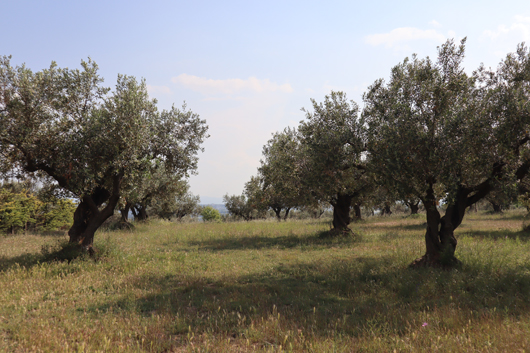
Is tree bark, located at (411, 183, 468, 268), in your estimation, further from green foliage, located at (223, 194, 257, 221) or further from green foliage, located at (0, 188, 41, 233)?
green foliage, located at (223, 194, 257, 221)

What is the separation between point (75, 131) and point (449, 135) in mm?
16611

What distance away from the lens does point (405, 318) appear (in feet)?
23.0

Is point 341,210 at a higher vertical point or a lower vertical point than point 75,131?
lower

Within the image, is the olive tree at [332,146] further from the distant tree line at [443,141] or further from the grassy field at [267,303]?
the grassy field at [267,303]

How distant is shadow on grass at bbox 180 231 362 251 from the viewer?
20.2 meters

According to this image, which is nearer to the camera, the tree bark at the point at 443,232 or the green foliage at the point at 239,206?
the tree bark at the point at 443,232

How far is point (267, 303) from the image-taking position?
28.6 feet

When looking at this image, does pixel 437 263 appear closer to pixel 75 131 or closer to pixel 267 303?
pixel 267 303

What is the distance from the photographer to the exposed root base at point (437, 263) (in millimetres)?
12305

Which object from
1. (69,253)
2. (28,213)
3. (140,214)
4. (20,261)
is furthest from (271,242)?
(140,214)

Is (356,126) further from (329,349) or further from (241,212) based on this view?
(241,212)

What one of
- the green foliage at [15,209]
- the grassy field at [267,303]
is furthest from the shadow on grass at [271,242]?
the green foliage at [15,209]

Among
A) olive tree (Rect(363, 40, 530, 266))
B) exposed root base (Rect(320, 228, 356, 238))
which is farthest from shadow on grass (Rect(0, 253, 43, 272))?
exposed root base (Rect(320, 228, 356, 238))

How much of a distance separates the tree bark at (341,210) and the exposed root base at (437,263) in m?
11.7
